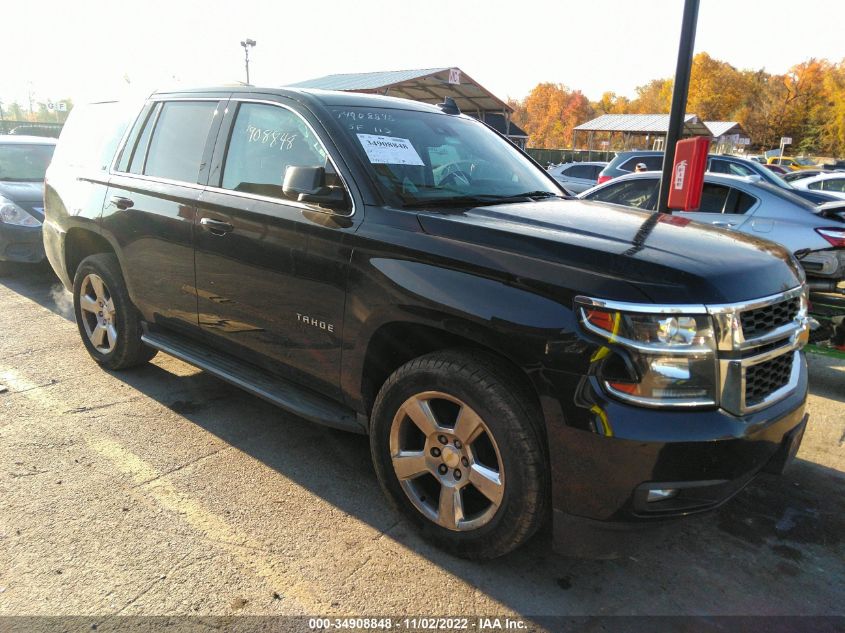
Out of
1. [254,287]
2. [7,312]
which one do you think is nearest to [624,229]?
[254,287]

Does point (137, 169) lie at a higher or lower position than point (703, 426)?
higher

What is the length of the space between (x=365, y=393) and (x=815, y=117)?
287 feet

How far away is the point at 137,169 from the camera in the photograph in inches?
161

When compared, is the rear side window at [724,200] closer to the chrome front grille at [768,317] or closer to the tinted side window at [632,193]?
the tinted side window at [632,193]

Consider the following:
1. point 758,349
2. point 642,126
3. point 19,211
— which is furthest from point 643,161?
point 642,126

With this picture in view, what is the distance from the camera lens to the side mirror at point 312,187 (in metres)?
2.80

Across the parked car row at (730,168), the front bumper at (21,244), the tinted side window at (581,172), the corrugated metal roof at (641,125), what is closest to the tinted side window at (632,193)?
the parked car row at (730,168)

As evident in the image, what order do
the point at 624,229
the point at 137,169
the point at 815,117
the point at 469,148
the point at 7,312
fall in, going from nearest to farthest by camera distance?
the point at 624,229 → the point at 469,148 → the point at 137,169 → the point at 7,312 → the point at 815,117

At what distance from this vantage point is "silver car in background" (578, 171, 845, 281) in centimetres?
586

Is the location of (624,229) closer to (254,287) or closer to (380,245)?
(380,245)

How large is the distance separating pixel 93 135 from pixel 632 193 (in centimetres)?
569

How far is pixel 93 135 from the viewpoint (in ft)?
15.2

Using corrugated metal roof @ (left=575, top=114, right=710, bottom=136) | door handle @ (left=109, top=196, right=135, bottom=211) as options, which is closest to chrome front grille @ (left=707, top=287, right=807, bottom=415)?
door handle @ (left=109, top=196, right=135, bottom=211)

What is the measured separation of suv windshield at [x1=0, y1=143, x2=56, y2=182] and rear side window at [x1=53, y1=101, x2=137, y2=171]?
379 centimetres
